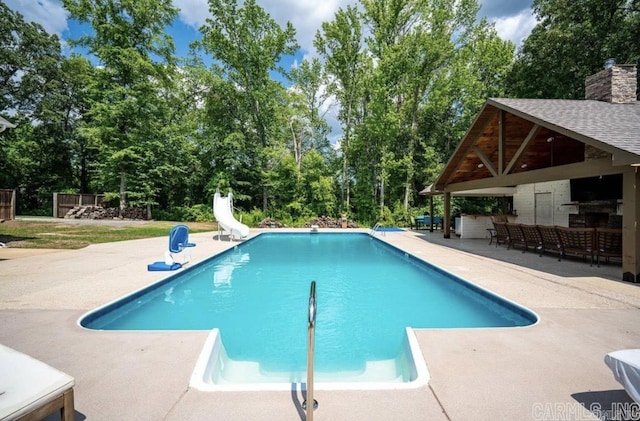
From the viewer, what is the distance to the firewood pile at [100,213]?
2023 cm

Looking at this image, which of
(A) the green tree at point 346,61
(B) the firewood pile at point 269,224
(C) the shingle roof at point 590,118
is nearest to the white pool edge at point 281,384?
(C) the shingle roof at point 590,118

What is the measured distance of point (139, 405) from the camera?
203 cm

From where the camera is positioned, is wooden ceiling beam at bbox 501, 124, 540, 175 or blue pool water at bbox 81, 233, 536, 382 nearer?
blue pool water at bbox 81, 233, 536, 382

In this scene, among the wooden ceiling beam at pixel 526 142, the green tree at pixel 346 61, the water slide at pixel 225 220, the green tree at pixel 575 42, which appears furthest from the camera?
the green tree at pixel 346 61

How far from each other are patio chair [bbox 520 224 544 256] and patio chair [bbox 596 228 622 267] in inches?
54.7

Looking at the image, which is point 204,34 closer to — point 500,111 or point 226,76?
point 226,76

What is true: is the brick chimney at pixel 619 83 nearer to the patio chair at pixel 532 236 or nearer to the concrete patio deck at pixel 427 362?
the patio chair at pixel 532 236

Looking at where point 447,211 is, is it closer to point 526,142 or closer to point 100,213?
point 526,142

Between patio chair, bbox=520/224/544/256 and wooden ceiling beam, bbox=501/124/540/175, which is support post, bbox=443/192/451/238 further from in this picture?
patio chair, bbox=520/224/544/256

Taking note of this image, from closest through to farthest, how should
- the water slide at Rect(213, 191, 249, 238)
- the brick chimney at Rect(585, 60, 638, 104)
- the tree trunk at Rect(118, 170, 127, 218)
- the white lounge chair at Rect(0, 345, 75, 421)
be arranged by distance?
the white lounge chair at Rect(0, 345, 75, 421) → the brick chimney at Rect(585, 60, 638, 104) → the water slide at Rect(213, 191, 249, 238) → the tree trunk at Rect(118, 170, 127, 218)

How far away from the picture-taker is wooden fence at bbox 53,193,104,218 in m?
21.3

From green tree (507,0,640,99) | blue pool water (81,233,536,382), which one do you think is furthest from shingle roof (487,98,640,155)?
green tree (507,0,640,99)

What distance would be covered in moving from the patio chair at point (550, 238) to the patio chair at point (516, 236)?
76 cm

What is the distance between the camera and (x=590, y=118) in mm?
6770
